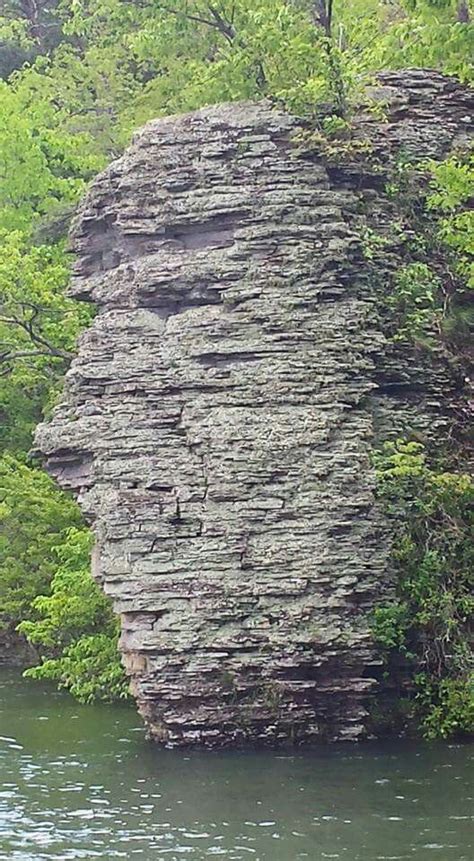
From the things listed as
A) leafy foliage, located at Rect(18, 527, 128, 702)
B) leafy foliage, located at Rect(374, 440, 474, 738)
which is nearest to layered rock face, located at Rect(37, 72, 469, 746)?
leafy foliage, located at Rect(374, 440, 474, 738)

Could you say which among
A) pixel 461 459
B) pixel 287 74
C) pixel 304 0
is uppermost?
pixel 304 0

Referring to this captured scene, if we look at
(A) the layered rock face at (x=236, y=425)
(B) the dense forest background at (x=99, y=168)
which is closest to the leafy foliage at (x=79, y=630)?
(B) the dense forest background at (x=99, y=168)

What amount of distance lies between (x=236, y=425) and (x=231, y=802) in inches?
196

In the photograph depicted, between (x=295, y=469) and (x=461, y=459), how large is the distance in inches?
111

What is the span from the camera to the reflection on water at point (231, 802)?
12.8 m

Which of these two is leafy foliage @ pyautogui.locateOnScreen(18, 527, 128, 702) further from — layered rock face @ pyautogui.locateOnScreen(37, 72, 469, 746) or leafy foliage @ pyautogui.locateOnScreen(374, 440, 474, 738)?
leafy foliage @ pyautogui.locateOnScreen(374, 440, 474, 738)

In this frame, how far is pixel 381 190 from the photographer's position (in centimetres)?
1994

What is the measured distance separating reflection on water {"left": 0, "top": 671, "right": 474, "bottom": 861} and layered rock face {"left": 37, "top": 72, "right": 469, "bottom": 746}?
34.8 inches

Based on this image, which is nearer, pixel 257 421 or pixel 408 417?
pixel 257 421

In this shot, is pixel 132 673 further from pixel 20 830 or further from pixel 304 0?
pixel 304 0

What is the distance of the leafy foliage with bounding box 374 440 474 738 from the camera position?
17203 millimetres

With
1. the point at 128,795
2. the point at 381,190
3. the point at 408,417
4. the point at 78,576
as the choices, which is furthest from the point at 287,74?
the point at 128,795

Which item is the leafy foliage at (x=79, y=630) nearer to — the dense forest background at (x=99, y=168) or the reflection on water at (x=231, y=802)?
the dense forest background at (x=99, y=168)

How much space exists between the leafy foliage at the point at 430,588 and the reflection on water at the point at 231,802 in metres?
0.72
